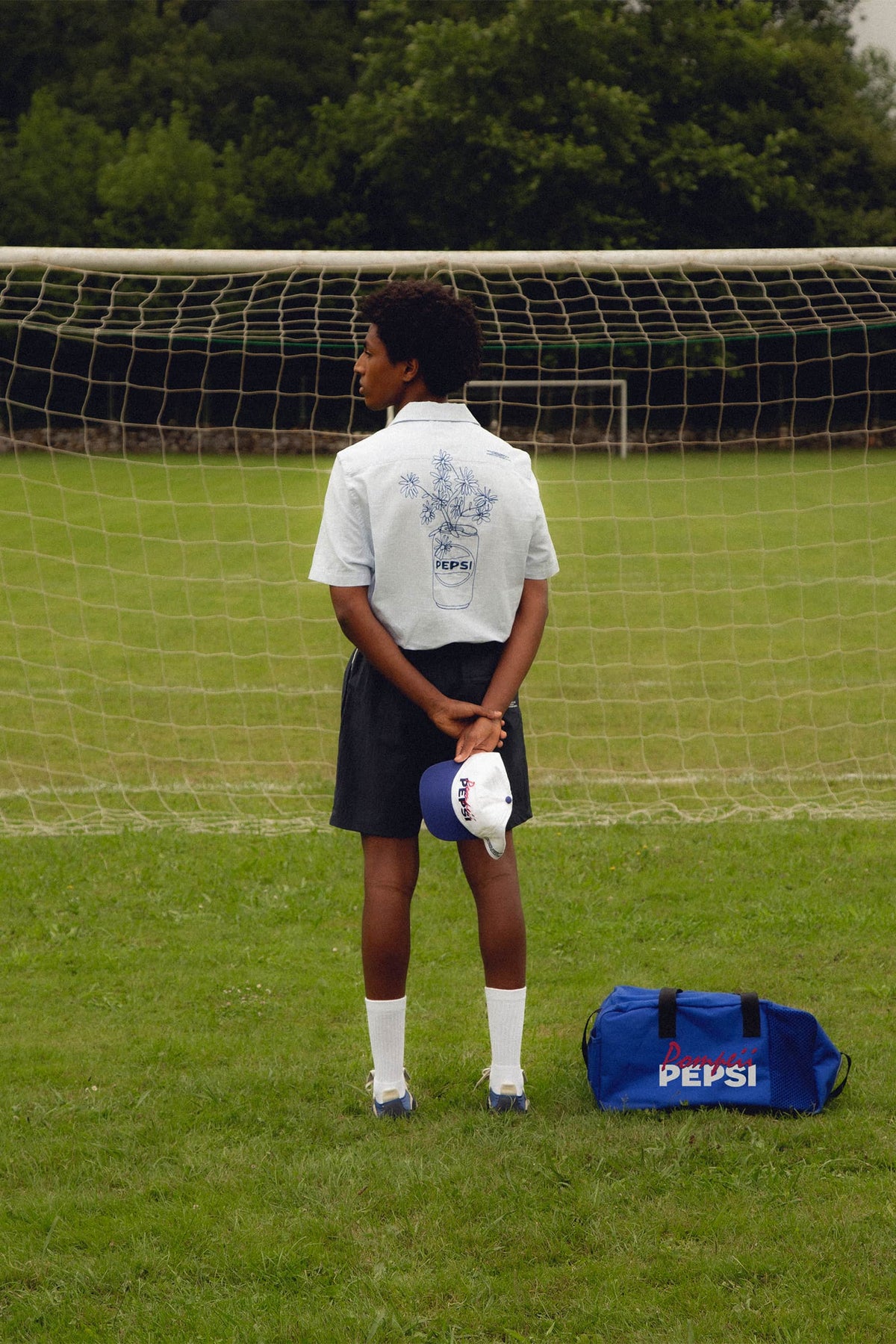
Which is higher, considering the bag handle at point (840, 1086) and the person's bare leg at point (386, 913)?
the person's bare leg at point (386, 913)

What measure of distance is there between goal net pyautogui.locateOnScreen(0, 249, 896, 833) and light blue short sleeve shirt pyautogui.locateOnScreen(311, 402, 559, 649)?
200 centimetres

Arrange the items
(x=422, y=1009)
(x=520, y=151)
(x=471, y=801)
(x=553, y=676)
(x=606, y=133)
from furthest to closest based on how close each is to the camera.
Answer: (x=606, y=133)
(x=520, y=151)
(x=553, y=676)
(x=422, y=1009)
(x=471, y=801)

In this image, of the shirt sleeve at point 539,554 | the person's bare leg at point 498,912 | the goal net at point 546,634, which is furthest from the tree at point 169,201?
the person's bare leg at point 498,912

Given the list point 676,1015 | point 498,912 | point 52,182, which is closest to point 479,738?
A: point 498,912

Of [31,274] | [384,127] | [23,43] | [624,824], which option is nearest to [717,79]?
[384,127]

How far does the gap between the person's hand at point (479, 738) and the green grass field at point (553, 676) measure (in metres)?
2.78

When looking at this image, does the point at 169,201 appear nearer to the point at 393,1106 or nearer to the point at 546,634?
the point at 546,634

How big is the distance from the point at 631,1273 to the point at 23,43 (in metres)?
44.2

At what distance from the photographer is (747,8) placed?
3375 cm

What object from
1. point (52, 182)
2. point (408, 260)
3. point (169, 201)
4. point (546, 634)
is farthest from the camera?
point (52, 182)

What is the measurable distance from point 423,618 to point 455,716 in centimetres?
22

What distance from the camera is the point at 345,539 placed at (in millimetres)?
2914

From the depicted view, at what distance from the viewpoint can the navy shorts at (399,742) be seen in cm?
300

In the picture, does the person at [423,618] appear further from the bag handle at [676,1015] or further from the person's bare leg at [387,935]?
the bag handle at [676,1015]
